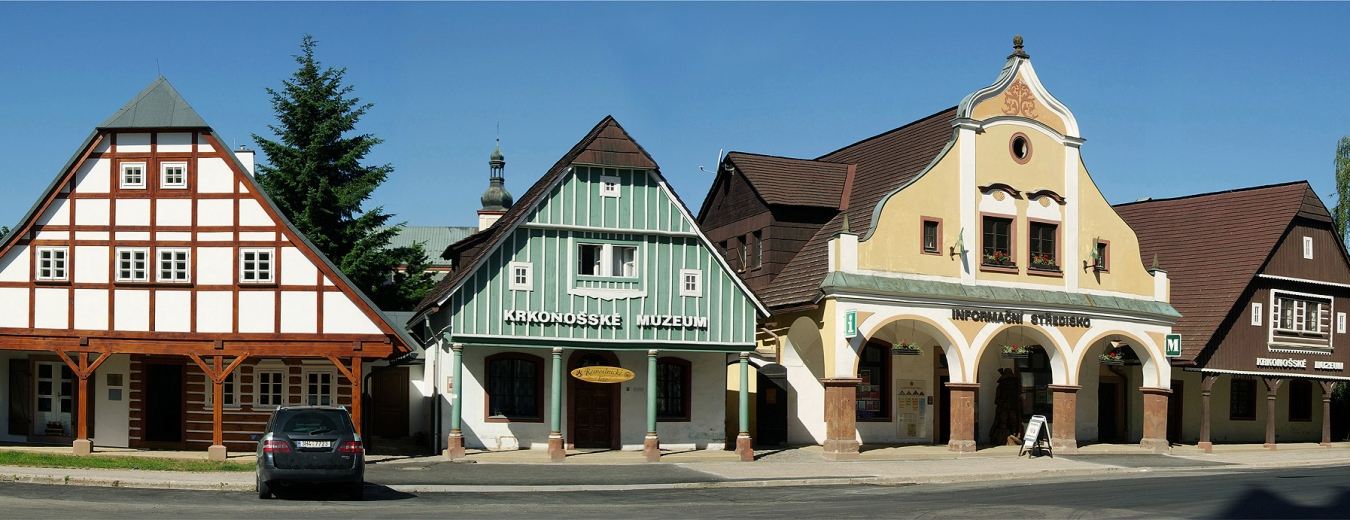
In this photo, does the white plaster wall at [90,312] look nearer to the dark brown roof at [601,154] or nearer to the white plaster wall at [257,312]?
the white plaster wall at [257,312]

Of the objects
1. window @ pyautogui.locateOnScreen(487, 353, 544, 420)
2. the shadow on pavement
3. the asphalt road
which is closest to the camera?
the asphalt road

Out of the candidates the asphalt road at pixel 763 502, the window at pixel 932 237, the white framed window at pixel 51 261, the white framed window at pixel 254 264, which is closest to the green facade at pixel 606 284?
the white framed window at pixel 254 264

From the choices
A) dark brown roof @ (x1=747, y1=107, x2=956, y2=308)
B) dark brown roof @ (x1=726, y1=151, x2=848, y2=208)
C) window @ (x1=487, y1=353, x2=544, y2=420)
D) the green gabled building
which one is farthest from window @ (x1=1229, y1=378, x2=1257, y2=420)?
window @ (x1=487, y1=353, x2=544, y2=420)

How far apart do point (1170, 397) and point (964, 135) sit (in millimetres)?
13188

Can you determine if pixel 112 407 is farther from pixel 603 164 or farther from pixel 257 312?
pixel 603 164

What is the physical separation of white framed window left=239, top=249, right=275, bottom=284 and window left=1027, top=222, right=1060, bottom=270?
735 inches

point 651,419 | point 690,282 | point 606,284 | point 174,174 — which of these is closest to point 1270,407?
point 690,282

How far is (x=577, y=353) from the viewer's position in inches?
1206

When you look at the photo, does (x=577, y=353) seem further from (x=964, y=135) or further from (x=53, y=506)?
(x=53, y=506)

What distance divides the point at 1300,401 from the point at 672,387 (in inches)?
922

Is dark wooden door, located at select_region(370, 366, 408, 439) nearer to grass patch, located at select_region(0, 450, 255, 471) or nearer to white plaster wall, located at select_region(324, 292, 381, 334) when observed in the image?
white plaster wall, located at select_region(324, 292, 381, 334)

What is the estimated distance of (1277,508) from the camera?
19.5 meters

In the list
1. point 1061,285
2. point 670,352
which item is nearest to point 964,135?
point 1061,285

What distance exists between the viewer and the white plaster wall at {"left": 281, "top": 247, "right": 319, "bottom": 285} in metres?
27.3
